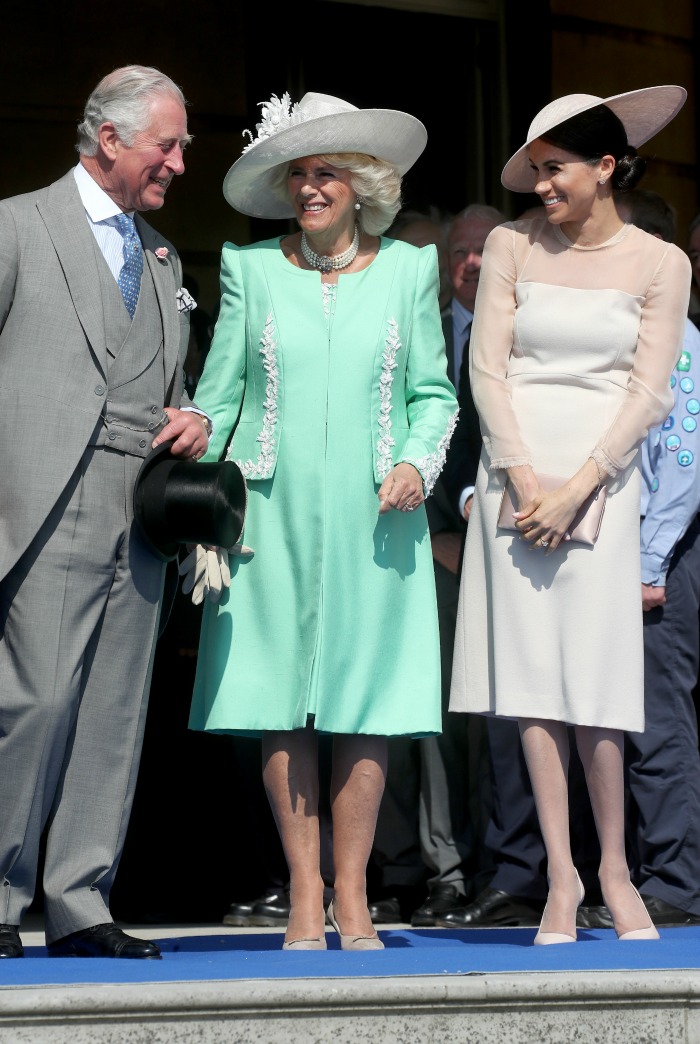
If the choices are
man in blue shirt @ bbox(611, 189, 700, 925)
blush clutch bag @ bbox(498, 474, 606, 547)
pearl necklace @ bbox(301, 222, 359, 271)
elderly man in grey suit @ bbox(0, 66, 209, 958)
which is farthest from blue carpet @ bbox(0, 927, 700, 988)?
pearl necklace @ bbox(301, 222, 359, 271)

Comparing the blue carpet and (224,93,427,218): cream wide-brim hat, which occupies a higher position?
(224,93,427,218): cream wide-brim hat

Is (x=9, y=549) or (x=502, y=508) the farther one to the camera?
(x=502, y=508)

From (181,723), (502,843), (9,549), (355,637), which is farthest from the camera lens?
(181,723)

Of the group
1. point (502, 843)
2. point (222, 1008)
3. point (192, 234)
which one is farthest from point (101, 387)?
point (192, 234)

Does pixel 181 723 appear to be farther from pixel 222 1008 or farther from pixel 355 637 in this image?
pixel 222 1008

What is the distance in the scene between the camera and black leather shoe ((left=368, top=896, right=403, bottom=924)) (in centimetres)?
550

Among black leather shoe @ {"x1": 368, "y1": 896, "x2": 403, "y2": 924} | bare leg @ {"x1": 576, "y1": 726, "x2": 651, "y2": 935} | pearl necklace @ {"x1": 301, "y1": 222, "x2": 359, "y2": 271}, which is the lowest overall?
black leather shoe @ {"x1": 368, "y1": 896, "x2": 403, "y2": 924}

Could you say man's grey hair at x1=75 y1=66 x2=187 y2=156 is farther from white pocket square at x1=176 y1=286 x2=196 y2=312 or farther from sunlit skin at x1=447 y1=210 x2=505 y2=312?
sunlit skin at x1=447 y1=210 x2=505 y2=312

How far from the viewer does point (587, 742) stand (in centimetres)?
432

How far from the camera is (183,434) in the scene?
409 cm

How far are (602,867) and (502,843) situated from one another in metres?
1.02

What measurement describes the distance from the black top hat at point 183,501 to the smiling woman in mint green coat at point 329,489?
213 millimetres

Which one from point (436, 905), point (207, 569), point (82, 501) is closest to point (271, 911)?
point (436, 905)

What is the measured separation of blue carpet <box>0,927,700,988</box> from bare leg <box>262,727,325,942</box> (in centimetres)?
13
